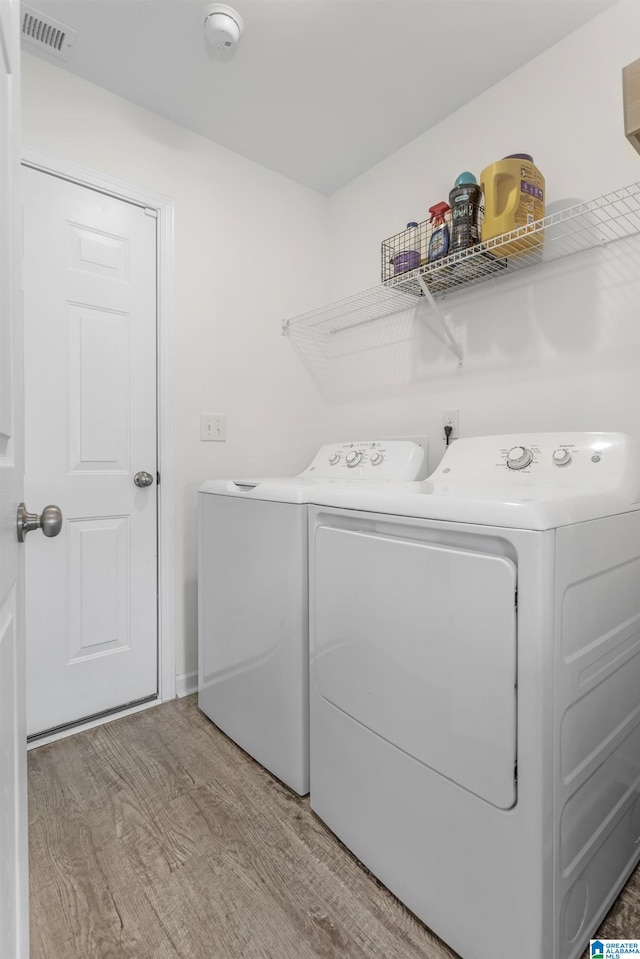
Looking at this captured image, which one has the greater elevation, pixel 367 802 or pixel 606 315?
pixel 606 315

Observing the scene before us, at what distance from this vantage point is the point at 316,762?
1.33 metres

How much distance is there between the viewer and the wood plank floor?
39.5 inches

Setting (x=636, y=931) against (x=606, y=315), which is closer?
(x=636, y=931)

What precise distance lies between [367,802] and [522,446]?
105 centimetres

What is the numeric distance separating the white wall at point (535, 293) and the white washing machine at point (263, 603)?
324 mm

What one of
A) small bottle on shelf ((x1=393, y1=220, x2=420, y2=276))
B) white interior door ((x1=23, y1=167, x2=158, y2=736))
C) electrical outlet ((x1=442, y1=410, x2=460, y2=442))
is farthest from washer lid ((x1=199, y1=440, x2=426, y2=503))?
small bottle on shelf ((x1=393, y1=220, x2=420, y2=276))

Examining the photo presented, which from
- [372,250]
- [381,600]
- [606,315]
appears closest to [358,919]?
[381,600]

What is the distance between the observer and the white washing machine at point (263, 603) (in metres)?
1.39

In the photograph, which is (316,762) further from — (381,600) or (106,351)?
(106,351)

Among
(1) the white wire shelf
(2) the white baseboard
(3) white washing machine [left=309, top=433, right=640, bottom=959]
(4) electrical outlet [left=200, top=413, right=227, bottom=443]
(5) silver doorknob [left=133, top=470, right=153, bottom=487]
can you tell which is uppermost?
(1) the white wire shelf

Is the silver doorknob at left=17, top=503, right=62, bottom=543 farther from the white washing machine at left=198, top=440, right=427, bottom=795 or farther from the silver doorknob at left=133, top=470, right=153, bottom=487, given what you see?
the silver doorknob at left=133, top=470, right=153, bottom=487

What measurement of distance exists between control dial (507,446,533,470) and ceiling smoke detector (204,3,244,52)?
1.56 metres
